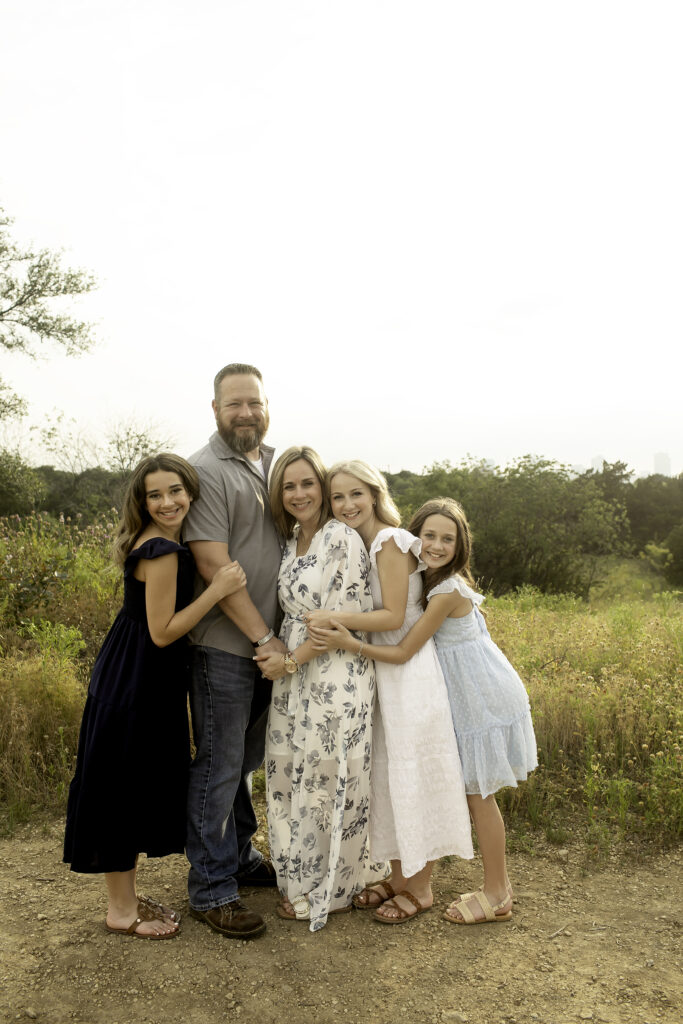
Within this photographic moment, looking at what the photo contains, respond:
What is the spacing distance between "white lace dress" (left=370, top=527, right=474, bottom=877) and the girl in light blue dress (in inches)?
2.8

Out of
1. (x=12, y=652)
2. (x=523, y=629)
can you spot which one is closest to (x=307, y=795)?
(x=12, y=652)

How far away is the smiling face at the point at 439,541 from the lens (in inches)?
131

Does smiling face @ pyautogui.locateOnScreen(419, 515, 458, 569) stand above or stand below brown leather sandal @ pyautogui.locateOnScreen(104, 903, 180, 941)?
above

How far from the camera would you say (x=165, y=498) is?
10.1 ft

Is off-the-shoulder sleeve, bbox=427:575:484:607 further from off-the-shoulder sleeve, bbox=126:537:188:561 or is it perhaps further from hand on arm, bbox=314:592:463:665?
off-the-shoulder sleeve, bbox=126:537:188:561

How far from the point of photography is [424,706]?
328cm

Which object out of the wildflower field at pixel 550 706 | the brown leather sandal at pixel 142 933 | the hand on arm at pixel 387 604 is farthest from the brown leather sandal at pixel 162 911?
the hand on arm at pixel 387 604

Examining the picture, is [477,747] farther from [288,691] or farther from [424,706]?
[288,691]

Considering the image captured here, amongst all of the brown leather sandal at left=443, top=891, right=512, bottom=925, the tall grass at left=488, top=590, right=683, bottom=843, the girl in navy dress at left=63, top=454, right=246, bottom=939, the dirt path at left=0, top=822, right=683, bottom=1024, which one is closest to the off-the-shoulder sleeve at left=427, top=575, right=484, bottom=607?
the girl in navy dress at left=63, top=454, right=246, bottom=939

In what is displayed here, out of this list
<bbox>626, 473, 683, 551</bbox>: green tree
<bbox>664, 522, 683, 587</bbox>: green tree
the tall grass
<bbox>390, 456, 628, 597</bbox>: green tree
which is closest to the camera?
the tall grass

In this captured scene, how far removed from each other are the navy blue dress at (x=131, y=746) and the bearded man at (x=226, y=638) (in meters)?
0.10

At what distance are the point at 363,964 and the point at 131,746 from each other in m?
1.26

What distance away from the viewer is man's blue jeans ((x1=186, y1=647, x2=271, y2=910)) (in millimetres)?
3264

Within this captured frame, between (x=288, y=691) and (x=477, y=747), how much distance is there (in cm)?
84
